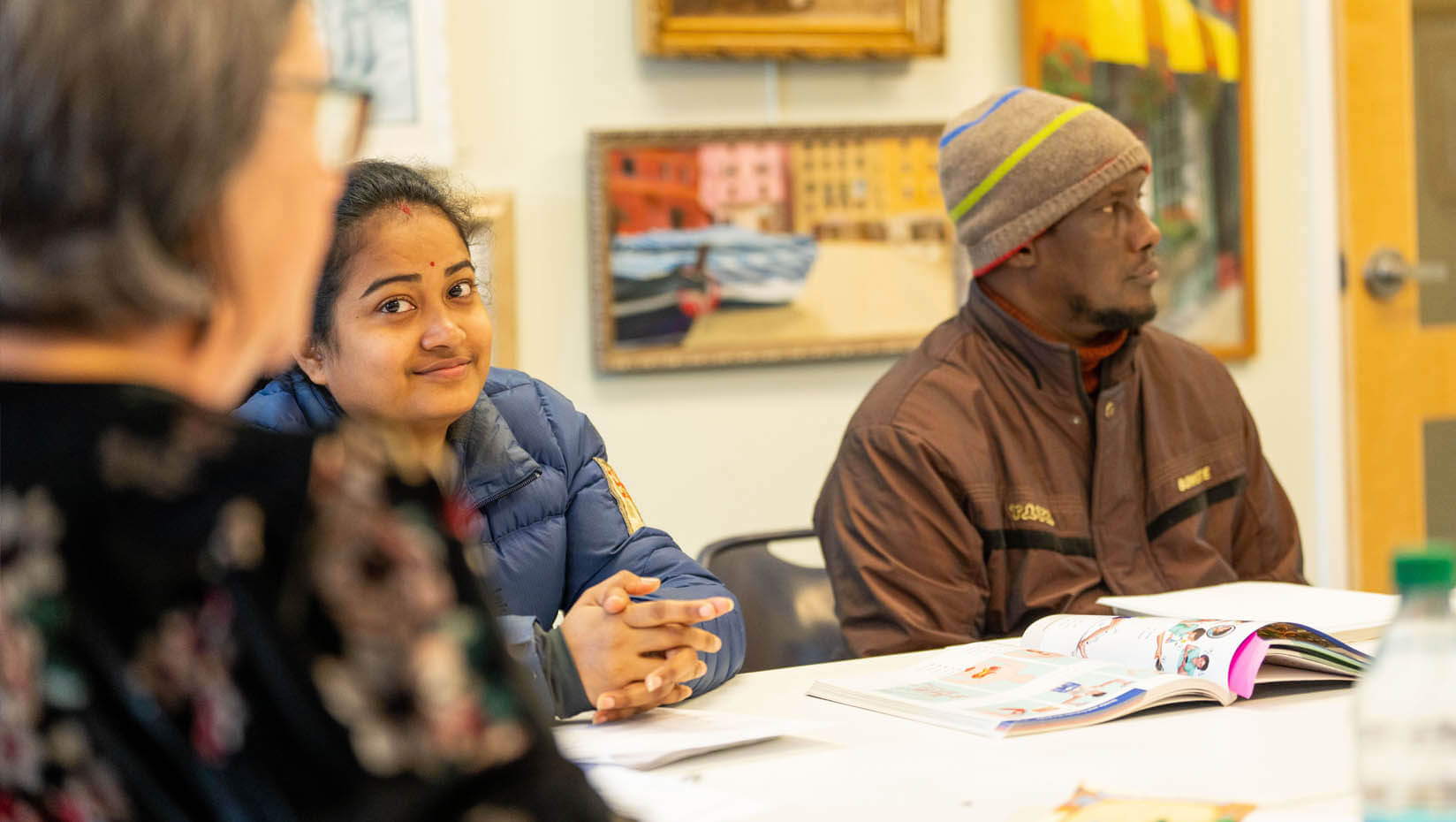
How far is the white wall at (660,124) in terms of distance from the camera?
9.52ft

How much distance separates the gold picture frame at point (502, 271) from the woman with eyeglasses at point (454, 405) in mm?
986

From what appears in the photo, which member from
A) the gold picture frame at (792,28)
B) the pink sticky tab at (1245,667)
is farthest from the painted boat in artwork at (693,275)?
the pink sticky tab at (1245,667)

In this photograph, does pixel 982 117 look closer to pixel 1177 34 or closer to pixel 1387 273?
pixel 1177 34

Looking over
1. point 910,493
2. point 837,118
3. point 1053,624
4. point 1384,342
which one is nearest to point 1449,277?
point 1384,342

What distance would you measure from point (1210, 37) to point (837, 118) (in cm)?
101

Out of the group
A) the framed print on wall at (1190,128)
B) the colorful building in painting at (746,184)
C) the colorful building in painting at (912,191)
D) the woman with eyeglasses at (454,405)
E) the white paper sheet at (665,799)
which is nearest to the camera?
the white paper sheet at (665,799)

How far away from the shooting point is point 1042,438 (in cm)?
217

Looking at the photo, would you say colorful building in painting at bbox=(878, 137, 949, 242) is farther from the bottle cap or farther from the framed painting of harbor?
the bottle cap

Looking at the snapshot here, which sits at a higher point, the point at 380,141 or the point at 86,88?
the point at 380,141

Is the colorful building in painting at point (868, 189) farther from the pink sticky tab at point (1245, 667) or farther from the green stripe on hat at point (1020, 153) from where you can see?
the pink sticky tab at point (1245, 667)

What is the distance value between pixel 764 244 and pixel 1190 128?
1150 mm

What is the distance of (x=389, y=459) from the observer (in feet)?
2.03

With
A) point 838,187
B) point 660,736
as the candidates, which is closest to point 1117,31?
point 838,187

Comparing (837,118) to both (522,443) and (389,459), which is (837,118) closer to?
(522,443)
